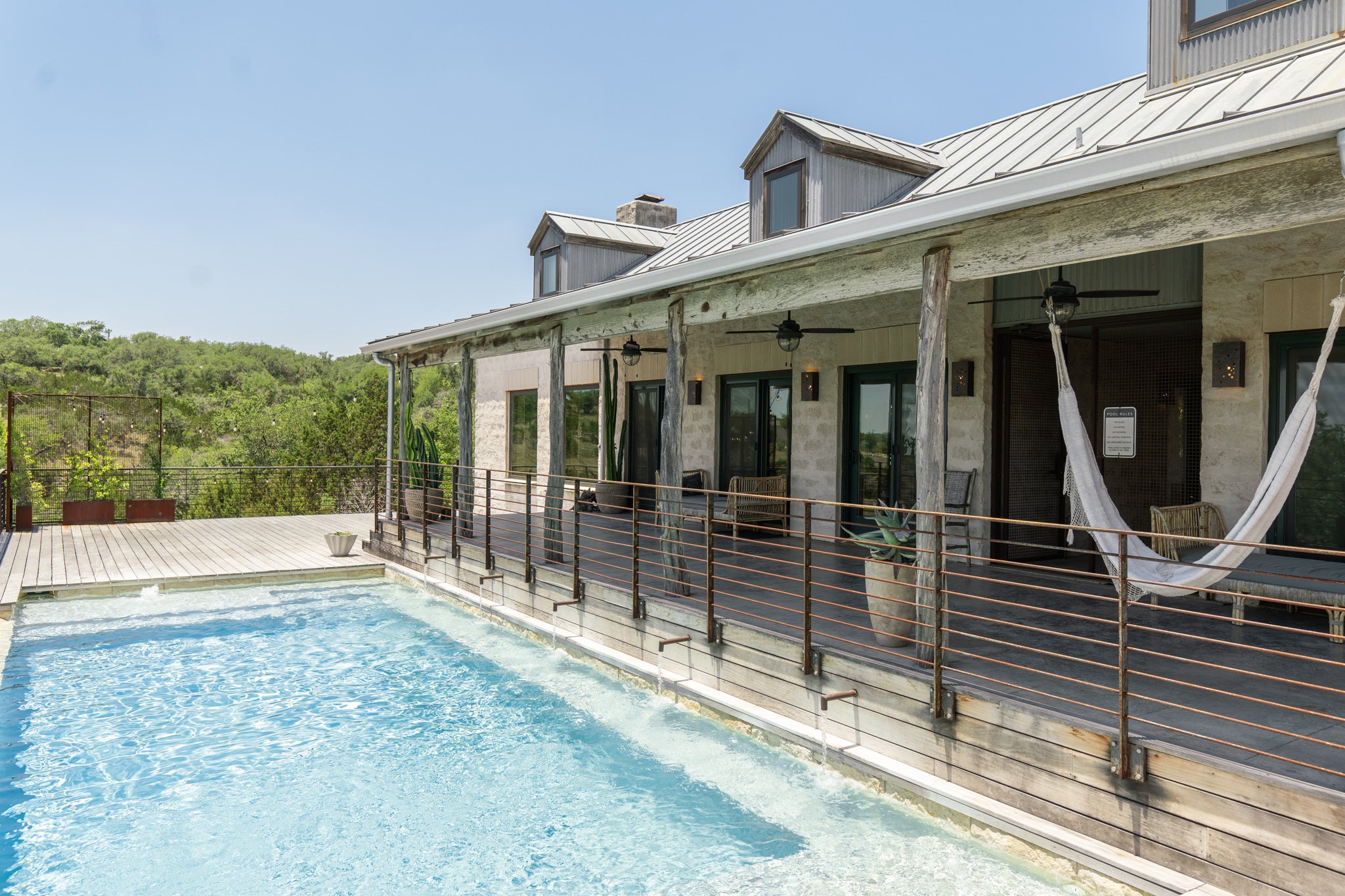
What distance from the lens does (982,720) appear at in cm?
351

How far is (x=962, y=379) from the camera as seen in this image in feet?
23.5

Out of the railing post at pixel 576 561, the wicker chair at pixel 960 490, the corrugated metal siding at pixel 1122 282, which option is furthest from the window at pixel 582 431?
the corrugated metal siding at pixel 1122 282

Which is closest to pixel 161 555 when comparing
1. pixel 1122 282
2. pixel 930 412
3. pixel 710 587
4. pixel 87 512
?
pixel 87 512

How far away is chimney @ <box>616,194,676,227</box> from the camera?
47.9ft

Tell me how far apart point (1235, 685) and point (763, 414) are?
6.20 metres

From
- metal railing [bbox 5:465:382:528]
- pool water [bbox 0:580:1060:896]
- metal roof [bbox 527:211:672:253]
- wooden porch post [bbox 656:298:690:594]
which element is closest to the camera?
pool water [bbox 0:580:1060:896]

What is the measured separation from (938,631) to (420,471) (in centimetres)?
846

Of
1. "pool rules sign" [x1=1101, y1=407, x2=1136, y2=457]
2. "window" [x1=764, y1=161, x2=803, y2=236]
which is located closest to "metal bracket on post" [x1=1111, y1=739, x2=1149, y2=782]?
"pool rules sign" [x1=1101, y1=407, x2=1136, y2=457]

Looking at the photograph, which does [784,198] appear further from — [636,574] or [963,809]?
[963,809]

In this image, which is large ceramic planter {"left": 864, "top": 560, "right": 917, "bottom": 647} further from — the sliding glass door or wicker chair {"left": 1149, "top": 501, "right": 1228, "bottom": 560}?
the sliding glass door

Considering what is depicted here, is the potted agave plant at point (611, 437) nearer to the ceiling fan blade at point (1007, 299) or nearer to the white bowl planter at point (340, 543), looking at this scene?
the white bowl planter at point (340, 543)

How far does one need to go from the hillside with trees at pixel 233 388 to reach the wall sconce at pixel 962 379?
1550cm

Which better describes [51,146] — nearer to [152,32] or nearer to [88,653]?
[152,32]

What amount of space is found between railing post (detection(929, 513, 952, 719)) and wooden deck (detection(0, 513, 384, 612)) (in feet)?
25.1
